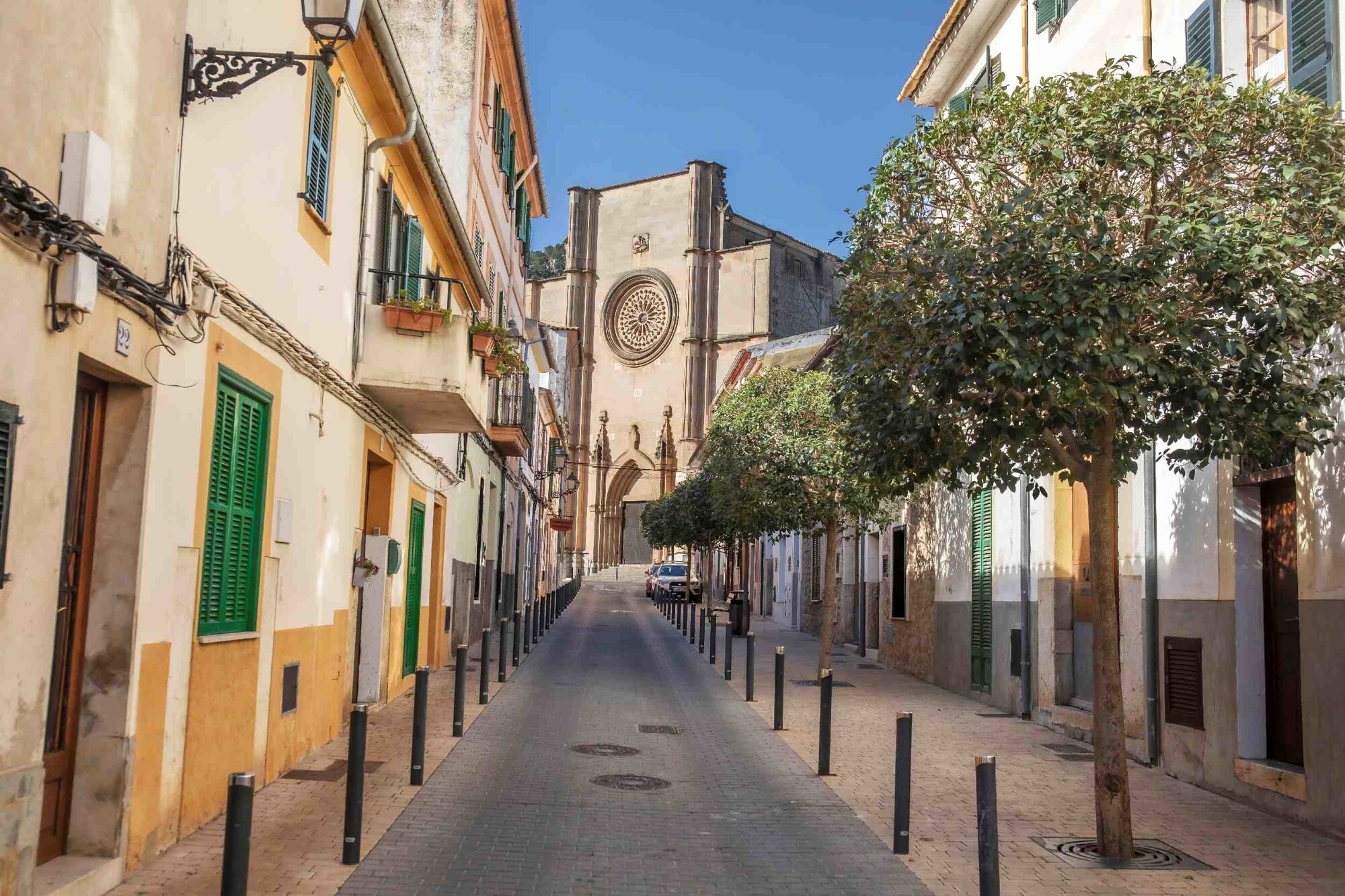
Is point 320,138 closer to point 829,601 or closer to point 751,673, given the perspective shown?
point 751,673

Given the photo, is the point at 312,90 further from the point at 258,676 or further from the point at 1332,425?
the point at 1332,425

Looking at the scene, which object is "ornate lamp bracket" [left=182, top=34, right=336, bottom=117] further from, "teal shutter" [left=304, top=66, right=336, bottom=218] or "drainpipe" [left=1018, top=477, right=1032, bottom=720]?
"drainpipe" [left=1018, top=477, right=1032, bottom=720]

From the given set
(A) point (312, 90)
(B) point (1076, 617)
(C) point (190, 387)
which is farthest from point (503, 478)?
(C) point (190, 387)

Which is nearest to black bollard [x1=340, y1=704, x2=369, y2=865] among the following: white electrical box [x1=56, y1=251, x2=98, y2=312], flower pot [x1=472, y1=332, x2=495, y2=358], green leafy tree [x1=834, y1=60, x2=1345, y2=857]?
white electrical box [x1=56, y1=251, x2=98, y2=312]

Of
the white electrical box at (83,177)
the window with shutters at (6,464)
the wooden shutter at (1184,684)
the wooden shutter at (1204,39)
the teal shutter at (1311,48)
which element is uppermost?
the wooden shutter at (1204,39)

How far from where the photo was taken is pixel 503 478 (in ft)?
90.6

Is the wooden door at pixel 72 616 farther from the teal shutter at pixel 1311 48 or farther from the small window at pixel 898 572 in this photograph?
the small window at pixel 898 572

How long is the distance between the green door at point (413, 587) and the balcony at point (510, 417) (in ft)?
22.0

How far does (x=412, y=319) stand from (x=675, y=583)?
35.7 m

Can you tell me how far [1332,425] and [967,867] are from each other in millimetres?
3334

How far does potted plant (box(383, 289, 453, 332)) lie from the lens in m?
11.3

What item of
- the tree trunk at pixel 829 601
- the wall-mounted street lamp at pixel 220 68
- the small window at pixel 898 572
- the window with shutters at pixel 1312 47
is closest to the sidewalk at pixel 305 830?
the wall-mounted street lamp at pixel 220 68

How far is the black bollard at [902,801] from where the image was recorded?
719cm

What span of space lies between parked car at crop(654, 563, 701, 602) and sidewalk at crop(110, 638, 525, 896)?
32.0 metres
